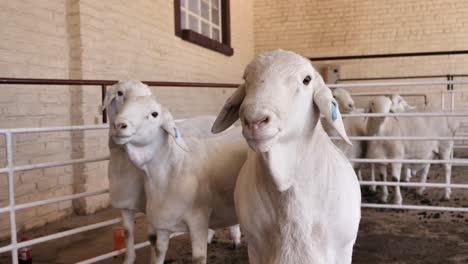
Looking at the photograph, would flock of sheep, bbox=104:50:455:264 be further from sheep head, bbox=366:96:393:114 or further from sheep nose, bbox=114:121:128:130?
sheep head, bbox=366:96:393:114

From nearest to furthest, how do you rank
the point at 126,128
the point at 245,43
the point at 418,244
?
the point at 126,128 → the point at 418,244 → the point at 245,43

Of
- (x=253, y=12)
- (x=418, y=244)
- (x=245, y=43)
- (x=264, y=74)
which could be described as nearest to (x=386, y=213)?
(x=418, y=244)

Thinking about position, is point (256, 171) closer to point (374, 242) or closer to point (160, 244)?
point (160, 244)

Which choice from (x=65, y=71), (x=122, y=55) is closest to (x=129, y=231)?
(x=65, y=71)

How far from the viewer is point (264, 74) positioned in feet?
4.99

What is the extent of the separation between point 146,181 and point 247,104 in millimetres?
1356

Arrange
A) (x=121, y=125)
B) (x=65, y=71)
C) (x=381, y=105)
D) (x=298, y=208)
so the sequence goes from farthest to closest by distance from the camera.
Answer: (x=381, y=105), (x=65, y=71), (x=121, y=125), (x=298, y=208)

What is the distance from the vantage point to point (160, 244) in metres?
2.63

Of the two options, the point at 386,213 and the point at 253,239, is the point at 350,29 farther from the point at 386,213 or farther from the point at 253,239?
the point at 253,239

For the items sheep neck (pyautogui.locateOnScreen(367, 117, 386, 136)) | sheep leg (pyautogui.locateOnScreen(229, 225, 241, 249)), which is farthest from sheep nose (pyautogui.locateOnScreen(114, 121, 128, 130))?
sheep neck (pyautogui.locateOnScreen(367, 117, 386, 136))

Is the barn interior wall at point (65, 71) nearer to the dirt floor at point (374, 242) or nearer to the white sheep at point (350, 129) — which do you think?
the dirt floor at point (374, 242)

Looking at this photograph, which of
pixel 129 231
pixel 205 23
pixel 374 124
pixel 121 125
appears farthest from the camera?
pixel 205 23

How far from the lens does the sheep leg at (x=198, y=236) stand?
99.2 inches

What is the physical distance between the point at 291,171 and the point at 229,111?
36cm
